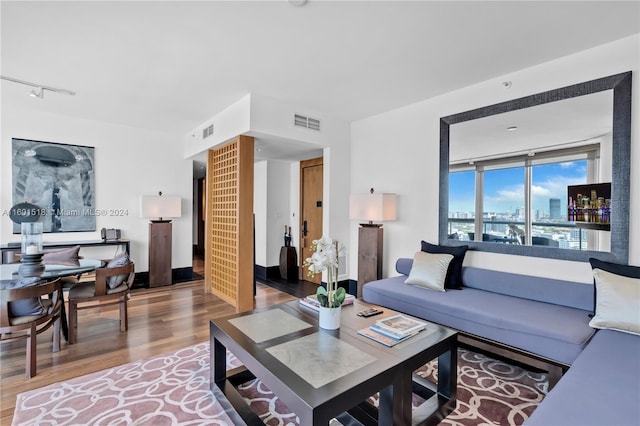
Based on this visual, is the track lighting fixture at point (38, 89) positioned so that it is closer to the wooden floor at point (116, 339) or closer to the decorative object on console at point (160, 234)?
the decorative object on console at point (160, 234)

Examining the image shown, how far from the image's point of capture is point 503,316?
92.7 inches

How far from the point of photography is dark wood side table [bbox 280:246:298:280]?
5.71m

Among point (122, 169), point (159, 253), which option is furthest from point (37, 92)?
point (159, 253)

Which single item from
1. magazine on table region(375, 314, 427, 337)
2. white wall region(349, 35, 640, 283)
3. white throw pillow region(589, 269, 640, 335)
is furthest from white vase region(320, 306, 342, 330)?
white wall region(349, 35, 640, 283)

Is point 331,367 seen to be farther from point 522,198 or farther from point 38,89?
point 38,89

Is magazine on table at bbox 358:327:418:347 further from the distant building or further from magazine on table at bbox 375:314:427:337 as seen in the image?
the distant building

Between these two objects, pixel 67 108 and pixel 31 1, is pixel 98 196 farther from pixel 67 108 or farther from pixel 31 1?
pixel 31 1

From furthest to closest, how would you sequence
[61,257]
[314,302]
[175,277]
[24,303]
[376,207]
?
[175,277] < [376,207] < [61,257] < [314,302] < [24,303]

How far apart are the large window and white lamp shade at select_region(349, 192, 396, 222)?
735 mm

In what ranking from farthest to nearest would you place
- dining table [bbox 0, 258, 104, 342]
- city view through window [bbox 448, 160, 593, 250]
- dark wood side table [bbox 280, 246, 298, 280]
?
dark wood side table [bbox 280, 246, 298, 280], city view through window [bbox 448, 160, 593, 250], dining table [bbox 0, 258, 104, 342]

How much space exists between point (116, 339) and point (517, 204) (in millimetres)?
4269

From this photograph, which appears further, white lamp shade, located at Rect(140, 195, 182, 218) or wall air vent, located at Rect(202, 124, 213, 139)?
white lamp shade, located at Rect(140, 195, 182, 218)

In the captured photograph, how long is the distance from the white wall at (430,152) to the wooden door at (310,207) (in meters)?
0.85

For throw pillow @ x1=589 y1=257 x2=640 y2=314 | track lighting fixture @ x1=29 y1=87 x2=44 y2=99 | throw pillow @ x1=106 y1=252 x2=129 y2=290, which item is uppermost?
track lighting fixture @ x1=29 y1=87 x2=44 y2=99
